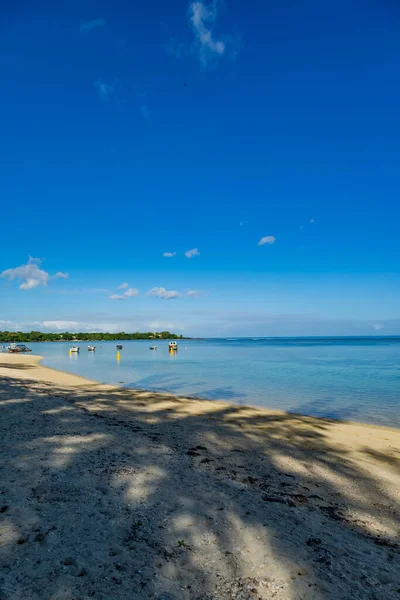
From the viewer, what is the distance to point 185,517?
14.2ft

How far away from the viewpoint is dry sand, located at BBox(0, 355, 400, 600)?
319cm

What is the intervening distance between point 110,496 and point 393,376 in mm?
29865

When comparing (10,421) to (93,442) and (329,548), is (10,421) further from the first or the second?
(329,548)

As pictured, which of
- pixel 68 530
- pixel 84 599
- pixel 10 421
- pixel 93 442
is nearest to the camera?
pixel 84 599

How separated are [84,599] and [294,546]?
226 centimetres

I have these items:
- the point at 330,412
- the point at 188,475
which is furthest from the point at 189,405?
the point at 188,475

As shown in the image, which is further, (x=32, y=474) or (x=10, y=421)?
(x=10, y=421)

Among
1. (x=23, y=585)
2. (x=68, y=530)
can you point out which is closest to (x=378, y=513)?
(x=68, y=530)

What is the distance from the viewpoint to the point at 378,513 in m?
5.50

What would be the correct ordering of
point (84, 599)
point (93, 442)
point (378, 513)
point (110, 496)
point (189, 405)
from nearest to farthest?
point (84, 599) → point (110, 496) → point (378, 513) → point (93, 442) → point (189, 405)

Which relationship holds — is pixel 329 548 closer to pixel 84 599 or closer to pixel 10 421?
pixel 84 599

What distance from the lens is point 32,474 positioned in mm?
5098

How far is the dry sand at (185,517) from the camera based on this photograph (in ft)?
10.5

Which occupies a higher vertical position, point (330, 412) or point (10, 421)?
point (10, 421)
